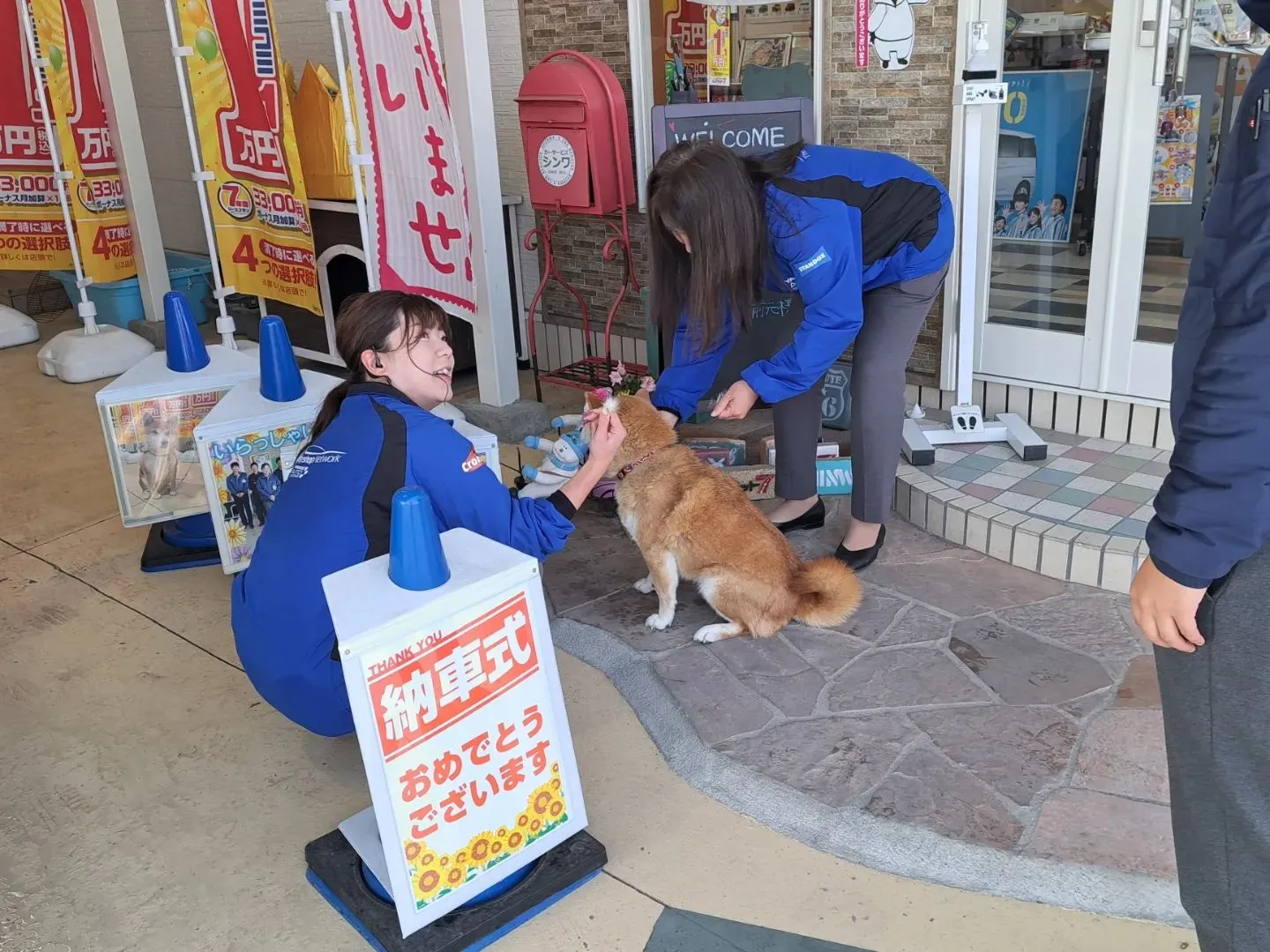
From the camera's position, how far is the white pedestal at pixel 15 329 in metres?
7.45

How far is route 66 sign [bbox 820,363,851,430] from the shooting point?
15.9 ft

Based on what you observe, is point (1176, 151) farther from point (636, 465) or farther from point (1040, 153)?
point (636, 465)

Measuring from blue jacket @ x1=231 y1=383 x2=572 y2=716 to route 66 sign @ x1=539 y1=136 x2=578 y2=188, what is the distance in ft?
8.87

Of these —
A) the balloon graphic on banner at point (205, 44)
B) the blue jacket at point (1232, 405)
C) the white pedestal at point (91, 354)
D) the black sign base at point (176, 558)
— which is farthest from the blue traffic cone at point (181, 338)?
the blue jacket at point (1232, 405)

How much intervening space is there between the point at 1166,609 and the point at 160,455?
3494 mm

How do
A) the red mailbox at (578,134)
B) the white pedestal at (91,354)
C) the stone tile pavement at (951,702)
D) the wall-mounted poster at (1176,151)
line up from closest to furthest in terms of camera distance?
the stone tile pavement at (951,702), the wall-mounted poster at (1176,151), the red mailbox at (578,134), the white pedestal at (91,354)

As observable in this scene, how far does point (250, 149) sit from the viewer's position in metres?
5.37

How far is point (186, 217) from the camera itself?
8547 mm

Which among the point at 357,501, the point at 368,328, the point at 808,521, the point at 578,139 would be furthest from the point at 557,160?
the point at 357,501

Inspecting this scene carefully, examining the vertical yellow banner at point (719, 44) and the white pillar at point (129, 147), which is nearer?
the vertical yellow banner at point (719, 44)

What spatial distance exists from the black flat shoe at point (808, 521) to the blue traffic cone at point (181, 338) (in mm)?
2308

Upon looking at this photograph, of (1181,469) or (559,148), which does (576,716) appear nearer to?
(1181,469)

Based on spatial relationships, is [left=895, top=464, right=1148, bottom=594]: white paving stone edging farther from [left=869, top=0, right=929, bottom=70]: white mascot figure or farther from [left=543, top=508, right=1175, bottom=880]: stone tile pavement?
[left=869, top=0, right=929, bottom=70]: white mascot figure

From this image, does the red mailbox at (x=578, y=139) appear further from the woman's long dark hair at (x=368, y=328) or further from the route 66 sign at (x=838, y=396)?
the woman's long dark hair at (x=368, y=328)
